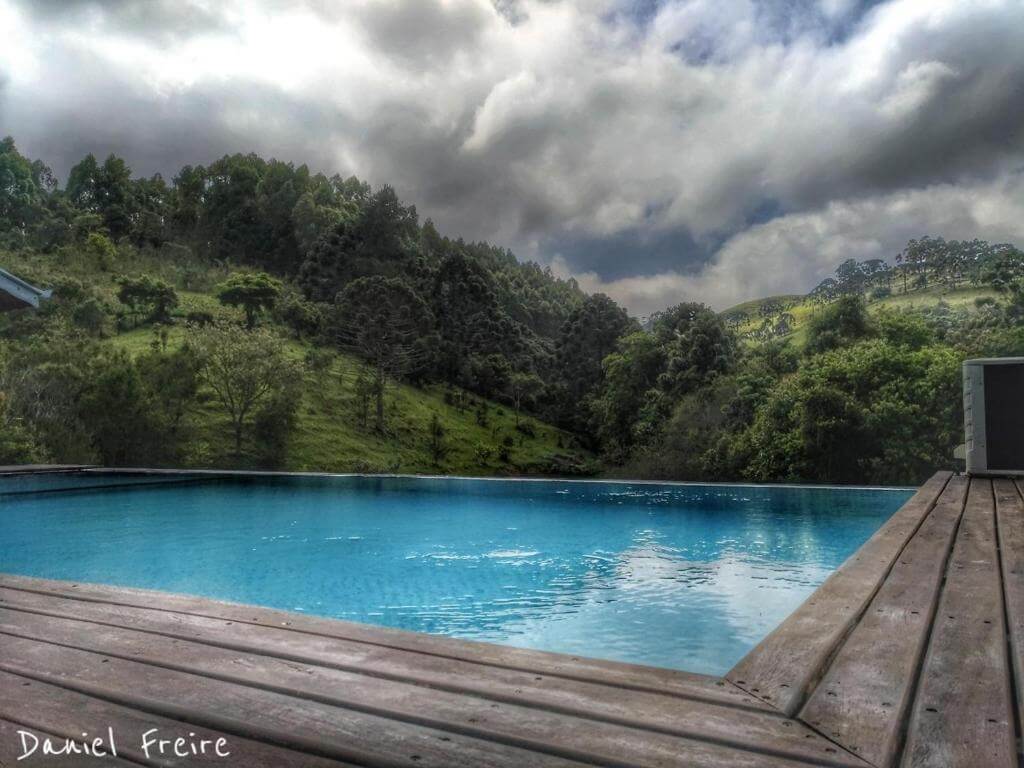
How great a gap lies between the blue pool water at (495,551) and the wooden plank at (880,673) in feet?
6.31

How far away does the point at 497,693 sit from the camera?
1.28 metres

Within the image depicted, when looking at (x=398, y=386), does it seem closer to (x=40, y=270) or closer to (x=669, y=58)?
(x=40, y=270)

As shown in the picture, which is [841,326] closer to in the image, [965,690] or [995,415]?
[995,415]

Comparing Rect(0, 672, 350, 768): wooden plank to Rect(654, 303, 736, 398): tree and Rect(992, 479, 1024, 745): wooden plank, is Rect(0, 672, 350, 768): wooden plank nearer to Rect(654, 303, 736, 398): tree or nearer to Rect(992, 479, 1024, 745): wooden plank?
Rect(992, 479, 1024, 745): wooden plank

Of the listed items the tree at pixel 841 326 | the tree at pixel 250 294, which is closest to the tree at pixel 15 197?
the tree at pixel 250 294

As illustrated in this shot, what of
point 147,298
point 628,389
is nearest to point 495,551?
point 628,389

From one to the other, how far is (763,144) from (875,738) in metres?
20.2

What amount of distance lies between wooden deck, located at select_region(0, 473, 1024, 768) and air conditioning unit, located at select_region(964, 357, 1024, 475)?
19.3 feet

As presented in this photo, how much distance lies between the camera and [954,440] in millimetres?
10203

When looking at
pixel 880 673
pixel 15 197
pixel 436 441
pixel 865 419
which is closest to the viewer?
pixel 880 673

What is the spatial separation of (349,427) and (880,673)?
18.8m

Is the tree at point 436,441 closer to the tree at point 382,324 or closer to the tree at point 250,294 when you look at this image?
the tree at point 382,324

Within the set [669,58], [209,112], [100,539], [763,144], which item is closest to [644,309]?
[763,144]

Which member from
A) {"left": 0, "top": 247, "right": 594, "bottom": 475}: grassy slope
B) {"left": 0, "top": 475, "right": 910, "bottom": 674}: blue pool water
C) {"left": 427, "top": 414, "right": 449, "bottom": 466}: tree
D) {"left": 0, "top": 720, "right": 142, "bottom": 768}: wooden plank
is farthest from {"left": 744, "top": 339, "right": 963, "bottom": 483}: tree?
{"left": 0, "top": 720, "right": 142, "bottom": 768}: wooden plank
